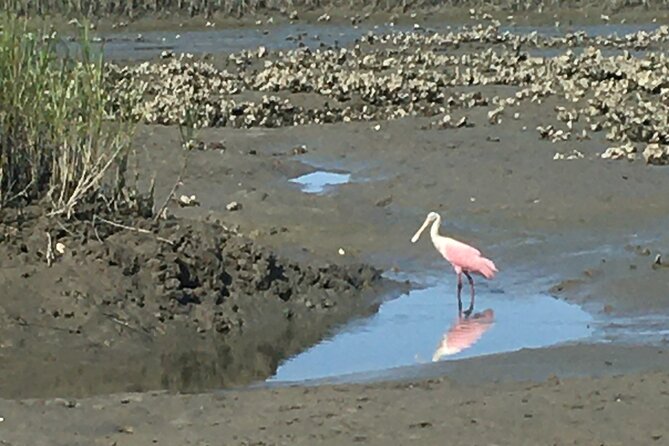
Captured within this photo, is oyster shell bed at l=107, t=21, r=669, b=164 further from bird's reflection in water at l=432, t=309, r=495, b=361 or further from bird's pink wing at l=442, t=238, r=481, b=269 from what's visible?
bird's reflection in water at l=432, t=309, r=495, b=361

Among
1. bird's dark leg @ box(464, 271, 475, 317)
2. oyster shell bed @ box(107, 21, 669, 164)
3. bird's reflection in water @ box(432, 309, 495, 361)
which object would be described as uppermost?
bird's reflection in water @ box(432, 309, 495, 361)

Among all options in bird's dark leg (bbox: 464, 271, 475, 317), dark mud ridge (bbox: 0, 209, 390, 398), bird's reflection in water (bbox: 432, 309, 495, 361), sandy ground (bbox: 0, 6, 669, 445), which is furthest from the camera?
bird's dark leg (bbox: 464, 271, 475, 317)

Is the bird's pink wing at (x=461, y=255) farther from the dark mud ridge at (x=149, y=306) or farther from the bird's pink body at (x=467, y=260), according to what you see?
the dark mud ridge at (x=149, y=306)

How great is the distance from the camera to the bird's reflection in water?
37.5 ft

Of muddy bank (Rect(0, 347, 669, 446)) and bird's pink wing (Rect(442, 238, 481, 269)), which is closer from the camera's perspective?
muddy bank (Rect(0, 347, 669, 446))

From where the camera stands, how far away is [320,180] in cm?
1936

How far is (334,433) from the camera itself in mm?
8062

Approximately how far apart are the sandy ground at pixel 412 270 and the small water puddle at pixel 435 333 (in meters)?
0.26

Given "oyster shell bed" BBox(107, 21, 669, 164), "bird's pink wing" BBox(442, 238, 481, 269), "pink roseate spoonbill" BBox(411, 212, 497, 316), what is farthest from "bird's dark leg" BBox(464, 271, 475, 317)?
"oyster shell bed" BBox(107, 21, 669, 164)

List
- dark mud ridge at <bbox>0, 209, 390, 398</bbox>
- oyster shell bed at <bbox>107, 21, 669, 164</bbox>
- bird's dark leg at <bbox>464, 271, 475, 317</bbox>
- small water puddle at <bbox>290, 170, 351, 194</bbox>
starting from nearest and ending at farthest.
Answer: dark mud ridge at <bbox>0, 209, 390, 398</bbox>, bird's dark leg at <bbox>464, 271, 475, 317</bbox>, small water puddle at <bbox>290, 170, 351, 194</bbox>, oyster shell bed at <bbox>107, 21, 669, 164</bbox>

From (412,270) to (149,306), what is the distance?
3493 millimetres

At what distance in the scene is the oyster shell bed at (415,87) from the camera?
21.9 metres

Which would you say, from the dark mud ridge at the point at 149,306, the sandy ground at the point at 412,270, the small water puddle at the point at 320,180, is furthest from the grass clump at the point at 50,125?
the small water puddle at the point at 320,180

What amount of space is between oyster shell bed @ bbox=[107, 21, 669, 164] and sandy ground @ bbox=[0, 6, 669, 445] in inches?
24.7
